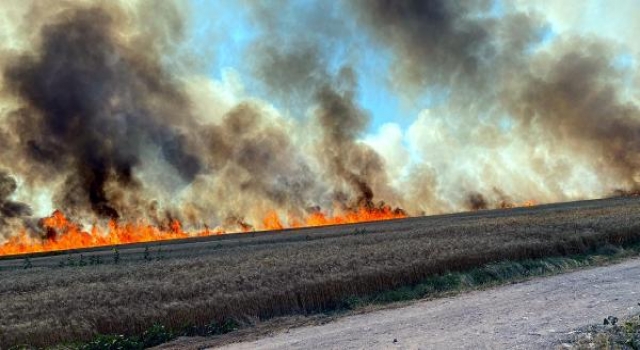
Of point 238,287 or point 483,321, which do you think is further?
point 238,287

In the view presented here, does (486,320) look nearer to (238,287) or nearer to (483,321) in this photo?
(483,321)

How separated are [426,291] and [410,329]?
5705 mm

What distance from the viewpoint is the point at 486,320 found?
11539 mm

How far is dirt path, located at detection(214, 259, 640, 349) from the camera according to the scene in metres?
9.98

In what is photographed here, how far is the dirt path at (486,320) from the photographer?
998cm

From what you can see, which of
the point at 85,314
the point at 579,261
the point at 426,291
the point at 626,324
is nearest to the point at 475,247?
the point at 579,261

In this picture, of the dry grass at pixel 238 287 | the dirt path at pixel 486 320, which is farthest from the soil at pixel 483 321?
the dry grass at pixel 238 287

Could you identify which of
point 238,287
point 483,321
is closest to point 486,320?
point 483,321

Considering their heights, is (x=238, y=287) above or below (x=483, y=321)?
above

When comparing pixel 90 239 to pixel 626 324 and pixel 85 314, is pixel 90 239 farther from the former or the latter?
pixel 626 324

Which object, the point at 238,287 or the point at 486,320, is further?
the point at 238,287

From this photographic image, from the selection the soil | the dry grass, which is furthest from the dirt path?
the dry grass

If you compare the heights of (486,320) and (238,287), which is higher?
(238,287)

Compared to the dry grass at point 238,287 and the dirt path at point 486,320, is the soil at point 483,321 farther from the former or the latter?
the dry grass at point 238,287
